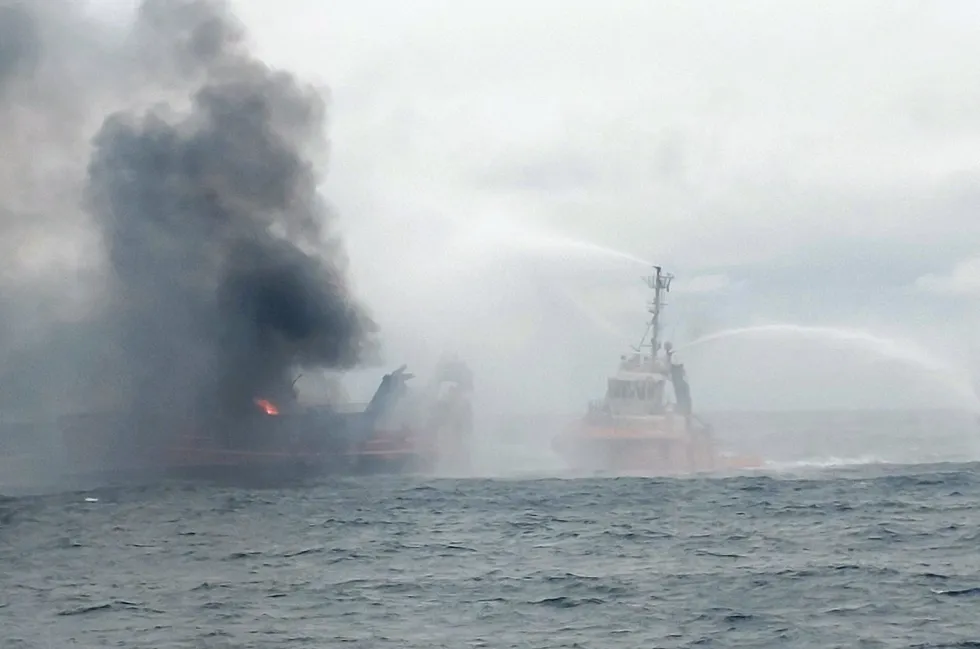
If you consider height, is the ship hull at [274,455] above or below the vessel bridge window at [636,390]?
below

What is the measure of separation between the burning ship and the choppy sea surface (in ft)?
31.1

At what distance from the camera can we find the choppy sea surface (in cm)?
1939

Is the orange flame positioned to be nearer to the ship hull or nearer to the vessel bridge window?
the ship hull

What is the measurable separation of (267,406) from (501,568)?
32.1 m

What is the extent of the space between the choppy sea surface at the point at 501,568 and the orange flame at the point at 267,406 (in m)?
12.0

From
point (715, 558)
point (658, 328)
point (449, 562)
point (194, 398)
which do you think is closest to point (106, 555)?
point (449, 562)

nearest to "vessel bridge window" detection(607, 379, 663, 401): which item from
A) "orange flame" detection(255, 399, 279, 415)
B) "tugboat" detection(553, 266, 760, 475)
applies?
"tugboat" detection(553, 266, 760, 475)

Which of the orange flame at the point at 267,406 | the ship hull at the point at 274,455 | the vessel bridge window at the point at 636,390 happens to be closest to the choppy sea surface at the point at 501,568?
the ship hull at the point at 274,455

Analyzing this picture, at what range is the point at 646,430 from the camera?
52438mm

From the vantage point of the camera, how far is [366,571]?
25875 millimetres

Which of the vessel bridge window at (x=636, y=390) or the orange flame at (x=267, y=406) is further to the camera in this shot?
the orange flame at (x=267, y=406)

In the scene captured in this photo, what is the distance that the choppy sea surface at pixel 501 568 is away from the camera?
19391 mm

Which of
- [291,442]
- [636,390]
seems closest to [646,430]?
[636,390]

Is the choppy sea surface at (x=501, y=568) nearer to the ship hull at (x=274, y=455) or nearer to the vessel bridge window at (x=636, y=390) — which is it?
the ship hull at (x=274, y=455)
